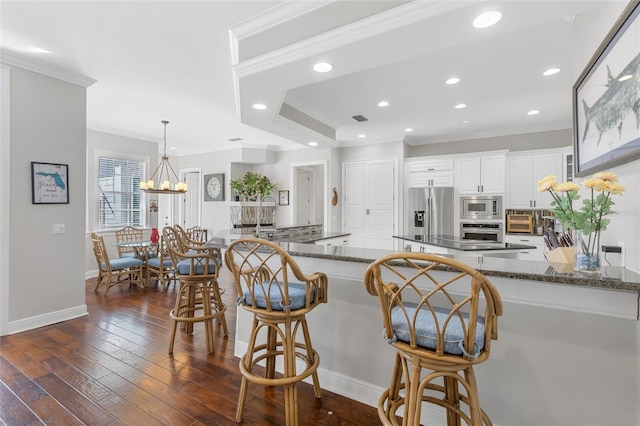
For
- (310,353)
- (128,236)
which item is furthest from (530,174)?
(128,236)

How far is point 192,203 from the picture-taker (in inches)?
310

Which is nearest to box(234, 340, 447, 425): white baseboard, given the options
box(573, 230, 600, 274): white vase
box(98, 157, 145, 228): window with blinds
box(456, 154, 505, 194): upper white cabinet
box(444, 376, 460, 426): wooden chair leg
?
box(444, 376, 460, 426): wooden chair leg

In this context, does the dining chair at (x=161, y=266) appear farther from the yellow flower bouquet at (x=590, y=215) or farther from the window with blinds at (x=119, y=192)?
the yellow flower bouquet at (x=590, y=215)

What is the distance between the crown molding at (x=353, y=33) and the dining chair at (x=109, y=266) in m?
3.63

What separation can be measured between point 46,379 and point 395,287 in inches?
101

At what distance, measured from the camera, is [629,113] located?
1.30 m

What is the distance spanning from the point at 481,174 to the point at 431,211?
1.04 meters

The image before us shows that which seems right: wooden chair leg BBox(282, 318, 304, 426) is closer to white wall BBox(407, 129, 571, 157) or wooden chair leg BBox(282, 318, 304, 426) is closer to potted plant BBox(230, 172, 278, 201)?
white wall BBox(407, 129, 571, 157)

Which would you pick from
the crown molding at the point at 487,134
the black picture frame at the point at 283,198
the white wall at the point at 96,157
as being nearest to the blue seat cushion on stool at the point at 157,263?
the white wall at the point at 96,157

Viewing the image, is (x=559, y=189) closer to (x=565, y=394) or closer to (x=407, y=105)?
(x=565, y=394)

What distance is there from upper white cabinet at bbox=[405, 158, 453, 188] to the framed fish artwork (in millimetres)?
3870

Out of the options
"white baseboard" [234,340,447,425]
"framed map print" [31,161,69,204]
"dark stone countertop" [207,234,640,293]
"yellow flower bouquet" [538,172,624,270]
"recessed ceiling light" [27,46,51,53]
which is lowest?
"white baseboard" [234,340,447,425]

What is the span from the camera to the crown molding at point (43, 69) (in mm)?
2977

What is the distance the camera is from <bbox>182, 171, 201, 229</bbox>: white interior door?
7.86 m
